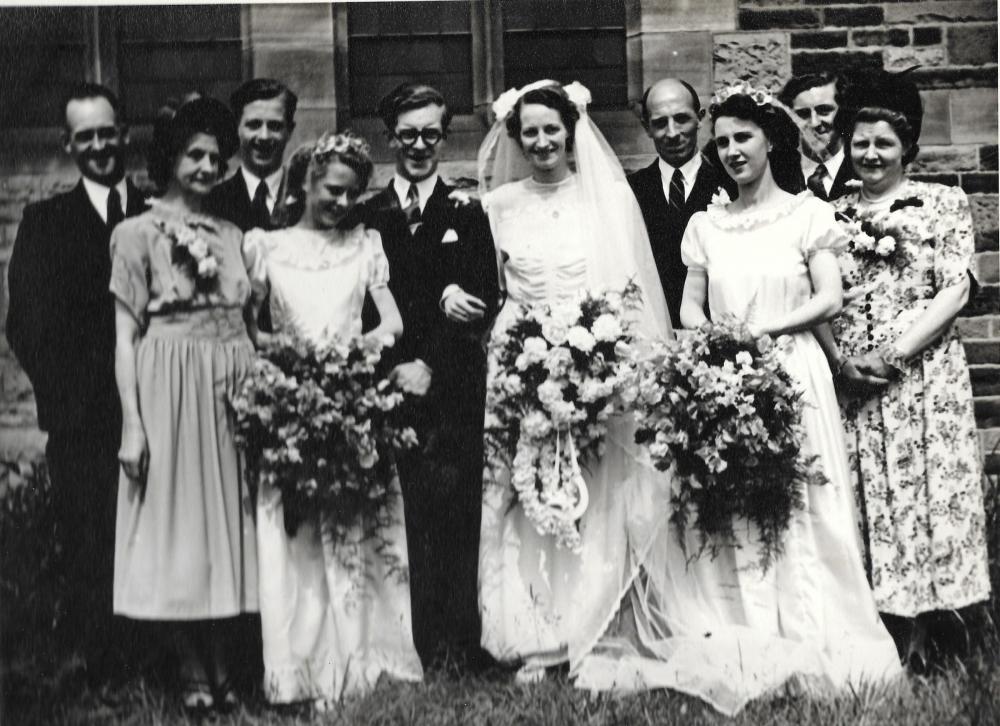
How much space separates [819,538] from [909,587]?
0.42 m

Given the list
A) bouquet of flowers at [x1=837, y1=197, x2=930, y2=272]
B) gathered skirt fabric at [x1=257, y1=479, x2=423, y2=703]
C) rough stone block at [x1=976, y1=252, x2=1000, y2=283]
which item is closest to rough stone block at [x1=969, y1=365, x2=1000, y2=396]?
rough stone block at [x1=976, y1=252, x2=1000, y2=283]

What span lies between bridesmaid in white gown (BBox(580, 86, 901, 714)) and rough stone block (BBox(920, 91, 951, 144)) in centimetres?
80

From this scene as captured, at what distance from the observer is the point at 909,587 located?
4.40 meters

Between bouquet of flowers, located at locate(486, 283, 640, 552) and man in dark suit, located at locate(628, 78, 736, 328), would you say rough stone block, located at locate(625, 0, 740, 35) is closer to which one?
man in dark suit, located at locate(628, 78, 736, 328)

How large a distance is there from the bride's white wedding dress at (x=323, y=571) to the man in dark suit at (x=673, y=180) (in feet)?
3.75

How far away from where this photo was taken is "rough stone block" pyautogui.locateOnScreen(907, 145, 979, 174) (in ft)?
16.1

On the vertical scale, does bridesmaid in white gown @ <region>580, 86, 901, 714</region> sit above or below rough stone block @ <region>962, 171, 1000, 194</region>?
below

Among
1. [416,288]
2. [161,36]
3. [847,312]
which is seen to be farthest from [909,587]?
[161,36]

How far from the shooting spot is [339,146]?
436 centimetres

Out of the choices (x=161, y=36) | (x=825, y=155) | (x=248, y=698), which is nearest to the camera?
(x=248, y=698)

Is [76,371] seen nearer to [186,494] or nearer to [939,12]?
[186,494]

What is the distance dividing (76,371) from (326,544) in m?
1.16

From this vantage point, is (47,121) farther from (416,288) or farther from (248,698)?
(248,698)

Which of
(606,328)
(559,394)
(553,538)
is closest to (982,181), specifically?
(606,328)
